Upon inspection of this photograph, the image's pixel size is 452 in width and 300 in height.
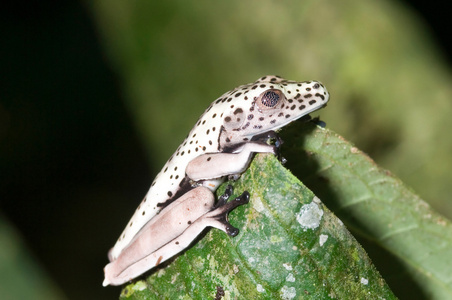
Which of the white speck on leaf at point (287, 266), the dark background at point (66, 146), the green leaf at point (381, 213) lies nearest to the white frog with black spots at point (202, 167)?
the green leaf at point (381, 213)


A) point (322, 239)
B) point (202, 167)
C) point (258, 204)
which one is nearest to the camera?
point (322, 239)

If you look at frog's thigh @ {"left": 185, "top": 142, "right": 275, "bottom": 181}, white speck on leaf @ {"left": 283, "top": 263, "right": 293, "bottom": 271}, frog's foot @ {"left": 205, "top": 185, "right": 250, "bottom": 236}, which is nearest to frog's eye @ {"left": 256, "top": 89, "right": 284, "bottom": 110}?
frog's thigh @ {"left": 185, "top": 142, "right": 275, "bottom": 181}

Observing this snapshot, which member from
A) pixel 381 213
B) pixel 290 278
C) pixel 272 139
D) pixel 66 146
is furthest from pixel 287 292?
pixel 66 146

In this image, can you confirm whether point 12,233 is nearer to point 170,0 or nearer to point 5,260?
point 5,260

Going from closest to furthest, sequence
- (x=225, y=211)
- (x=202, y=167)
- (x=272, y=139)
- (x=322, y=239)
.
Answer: (x=322, y=239) → (x=225, y=211) → (x=272, y=139) → (x=202, y=167)

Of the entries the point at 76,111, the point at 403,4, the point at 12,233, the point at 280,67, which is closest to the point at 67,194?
the point at 76,111

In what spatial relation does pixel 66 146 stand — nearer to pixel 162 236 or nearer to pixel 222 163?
pixel 162 236

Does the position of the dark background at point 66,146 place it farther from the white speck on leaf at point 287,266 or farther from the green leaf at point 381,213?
the white speck on leaf at point 287,266
